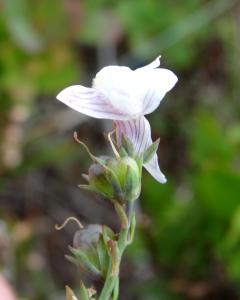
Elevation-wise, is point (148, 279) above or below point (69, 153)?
below

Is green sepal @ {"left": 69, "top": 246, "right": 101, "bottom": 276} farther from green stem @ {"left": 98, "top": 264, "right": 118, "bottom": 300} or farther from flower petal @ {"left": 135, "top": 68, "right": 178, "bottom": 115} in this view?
flower petal @ {"left": 135, "top": 68, "right": 178, "bottom": 115}

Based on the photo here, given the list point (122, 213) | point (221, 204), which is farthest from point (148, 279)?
point (122, 213)

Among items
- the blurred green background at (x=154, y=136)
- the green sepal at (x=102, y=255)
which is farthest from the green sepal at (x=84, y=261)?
the blurred green background at (x=154, y=136)

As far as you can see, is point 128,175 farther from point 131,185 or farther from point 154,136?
point 154,136

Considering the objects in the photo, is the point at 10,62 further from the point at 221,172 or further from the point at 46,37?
the point at 221,172

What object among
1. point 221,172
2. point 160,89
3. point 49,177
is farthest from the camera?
point 49,177

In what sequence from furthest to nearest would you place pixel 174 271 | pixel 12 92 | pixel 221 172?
pixel 12 92
pixel 174 271
pixel 221 172
